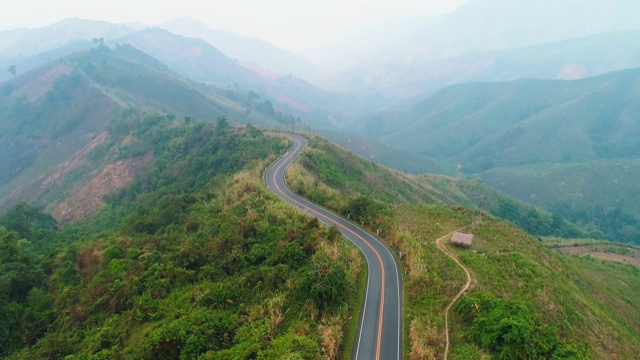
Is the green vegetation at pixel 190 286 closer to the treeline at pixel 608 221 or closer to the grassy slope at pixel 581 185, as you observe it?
the treeline at pixel 608 221

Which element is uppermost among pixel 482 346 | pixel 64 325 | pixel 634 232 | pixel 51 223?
pixel 482 346

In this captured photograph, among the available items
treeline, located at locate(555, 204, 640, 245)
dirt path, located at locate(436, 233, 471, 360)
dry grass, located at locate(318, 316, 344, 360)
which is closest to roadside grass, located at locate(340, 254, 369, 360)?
dry grass, located at locate(318, 316, 344, 360)

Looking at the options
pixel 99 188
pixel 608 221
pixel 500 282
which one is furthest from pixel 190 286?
pixel 608 221

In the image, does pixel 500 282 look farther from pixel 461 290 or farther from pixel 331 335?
pixel 331 335

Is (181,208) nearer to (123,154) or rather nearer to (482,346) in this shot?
(482,346)

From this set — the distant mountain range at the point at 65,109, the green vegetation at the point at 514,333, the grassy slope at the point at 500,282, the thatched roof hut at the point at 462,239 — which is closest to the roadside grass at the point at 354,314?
the grassy slope at the point at 500,282

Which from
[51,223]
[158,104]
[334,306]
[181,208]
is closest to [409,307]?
[334,306]
